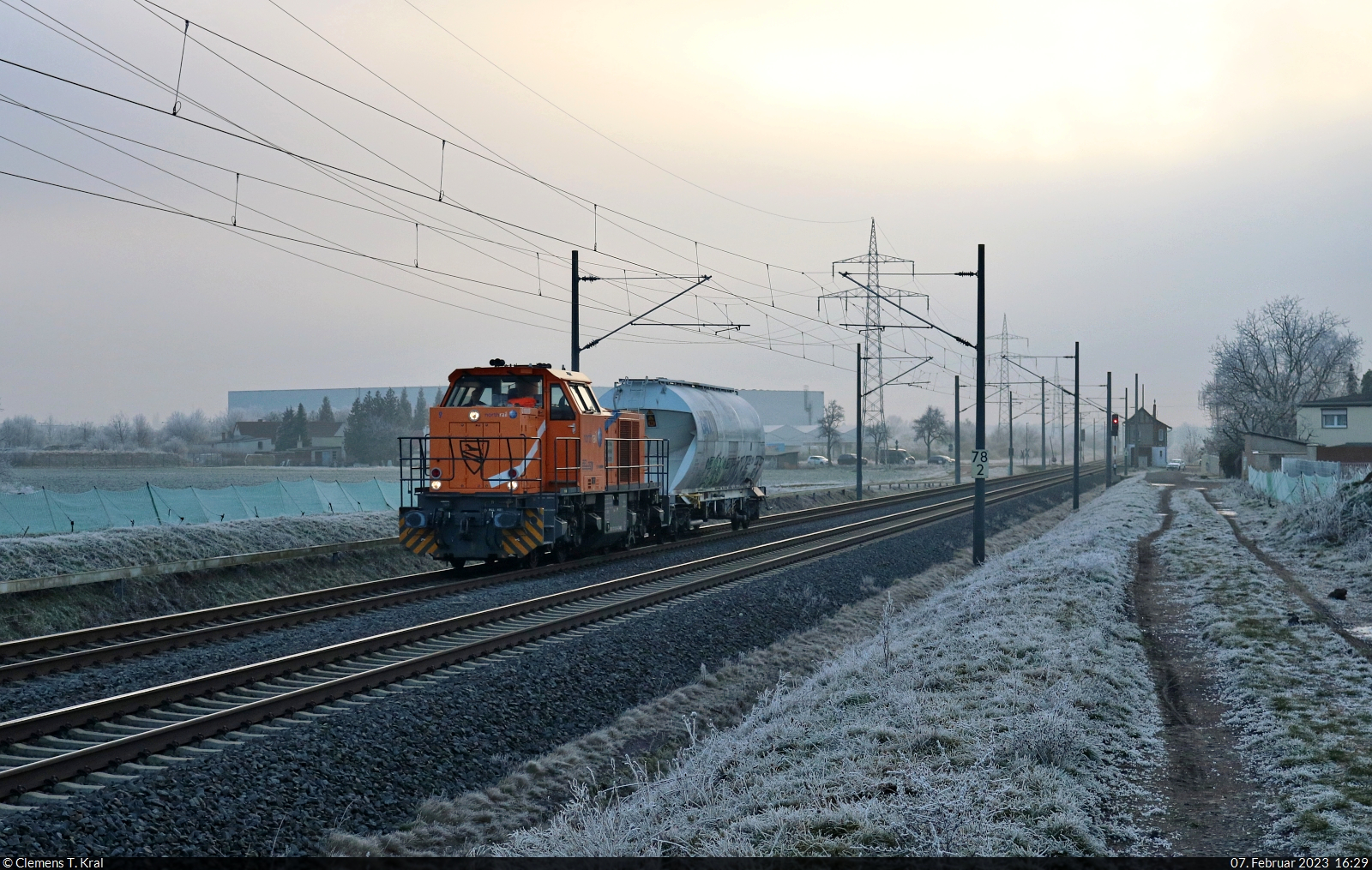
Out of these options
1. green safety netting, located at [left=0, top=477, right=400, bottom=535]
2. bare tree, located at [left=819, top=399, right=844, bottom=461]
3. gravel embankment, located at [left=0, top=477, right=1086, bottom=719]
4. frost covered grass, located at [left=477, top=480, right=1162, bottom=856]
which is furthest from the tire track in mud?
bare tree, located at [left=819, top=399, right=844, bottom=461]

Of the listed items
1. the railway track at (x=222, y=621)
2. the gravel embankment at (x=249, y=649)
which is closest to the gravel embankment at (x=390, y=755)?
the gravel embankment at (x=249, y=649)

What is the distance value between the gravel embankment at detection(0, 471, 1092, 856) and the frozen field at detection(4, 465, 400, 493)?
4918 centimetres

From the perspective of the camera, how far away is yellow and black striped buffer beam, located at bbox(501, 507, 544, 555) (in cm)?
1931

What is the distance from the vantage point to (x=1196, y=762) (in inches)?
323

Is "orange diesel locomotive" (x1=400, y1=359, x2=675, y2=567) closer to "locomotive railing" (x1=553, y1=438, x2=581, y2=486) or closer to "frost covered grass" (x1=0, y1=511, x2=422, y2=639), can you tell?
"locomotive railing" (x1=553, y1=438, x2=581, y2=486)

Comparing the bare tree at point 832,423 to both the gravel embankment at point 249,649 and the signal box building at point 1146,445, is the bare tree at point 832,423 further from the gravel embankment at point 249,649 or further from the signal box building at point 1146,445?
the gravel embankment at point 249,649

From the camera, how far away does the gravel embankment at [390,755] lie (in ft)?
21.7

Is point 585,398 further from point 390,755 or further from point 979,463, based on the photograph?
point 390,755

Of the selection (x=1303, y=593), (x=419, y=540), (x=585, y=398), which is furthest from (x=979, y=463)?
(x=419, y=540)

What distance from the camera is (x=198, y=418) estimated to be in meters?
172

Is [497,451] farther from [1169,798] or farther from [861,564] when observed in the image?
[1169,798]

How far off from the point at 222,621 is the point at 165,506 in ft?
A: 32.4

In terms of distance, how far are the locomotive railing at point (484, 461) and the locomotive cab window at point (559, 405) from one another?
765mm

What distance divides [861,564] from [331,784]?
16429 millimetres
